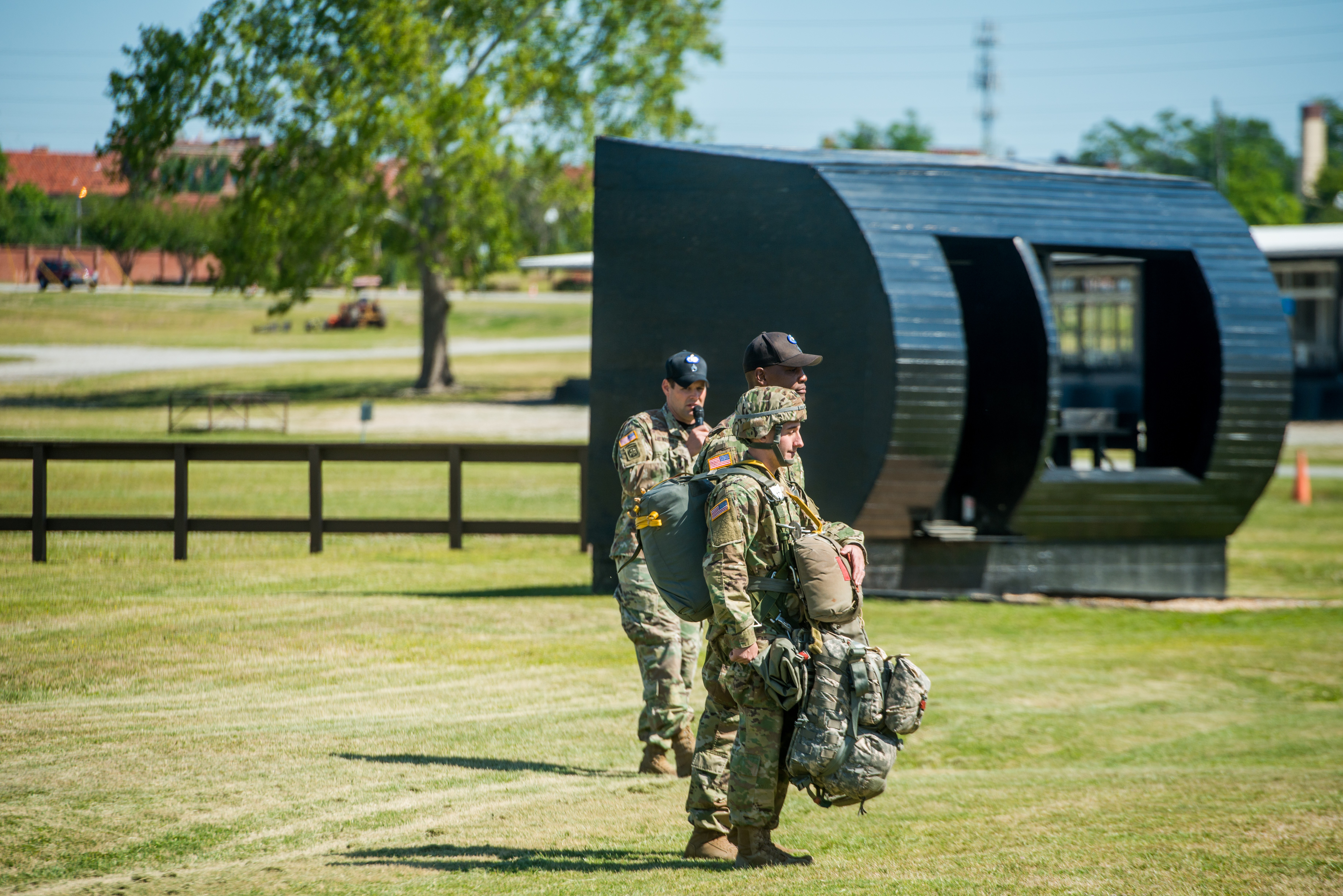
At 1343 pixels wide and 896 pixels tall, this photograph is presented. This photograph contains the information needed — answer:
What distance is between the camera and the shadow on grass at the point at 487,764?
19.8ft

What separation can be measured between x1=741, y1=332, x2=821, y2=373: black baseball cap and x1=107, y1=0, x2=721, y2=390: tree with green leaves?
16.1 m

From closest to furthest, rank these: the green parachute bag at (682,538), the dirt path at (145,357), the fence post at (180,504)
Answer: the green parachute bag at (682,538) < the fence post at (180,504) < the dirt path at (145,357)

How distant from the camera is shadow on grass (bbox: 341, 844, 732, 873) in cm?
452

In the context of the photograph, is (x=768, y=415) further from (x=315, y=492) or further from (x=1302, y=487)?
(x=1302, y=487)

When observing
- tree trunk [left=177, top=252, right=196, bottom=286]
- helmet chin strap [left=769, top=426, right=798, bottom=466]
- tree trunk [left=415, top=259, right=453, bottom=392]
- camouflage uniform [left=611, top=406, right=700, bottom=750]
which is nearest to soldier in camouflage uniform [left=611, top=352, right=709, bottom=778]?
camouflage uniform [left=611, top=406, right=700, bottom=750]

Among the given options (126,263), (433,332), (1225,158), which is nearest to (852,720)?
(126,263)

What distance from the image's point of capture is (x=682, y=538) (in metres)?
4.31

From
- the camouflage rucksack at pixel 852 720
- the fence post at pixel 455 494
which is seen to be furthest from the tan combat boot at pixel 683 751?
the fence post at pixel 455 494

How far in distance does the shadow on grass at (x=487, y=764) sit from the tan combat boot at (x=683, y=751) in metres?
0.21

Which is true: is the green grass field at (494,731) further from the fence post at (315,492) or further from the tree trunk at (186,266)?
the tree trunk at (186,266)

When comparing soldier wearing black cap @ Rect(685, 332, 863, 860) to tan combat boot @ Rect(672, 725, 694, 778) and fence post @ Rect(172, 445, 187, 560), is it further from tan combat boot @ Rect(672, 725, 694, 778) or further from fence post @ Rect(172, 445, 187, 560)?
fence post @ Rect(172, 445, 187, 560)

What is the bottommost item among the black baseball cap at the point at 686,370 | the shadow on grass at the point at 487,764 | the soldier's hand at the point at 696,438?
the shadow on grass at the point at 487,764

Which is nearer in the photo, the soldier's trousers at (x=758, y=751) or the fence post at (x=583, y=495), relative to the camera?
the soldier's trousers at (x=758, y=751)

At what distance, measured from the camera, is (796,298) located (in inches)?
401
